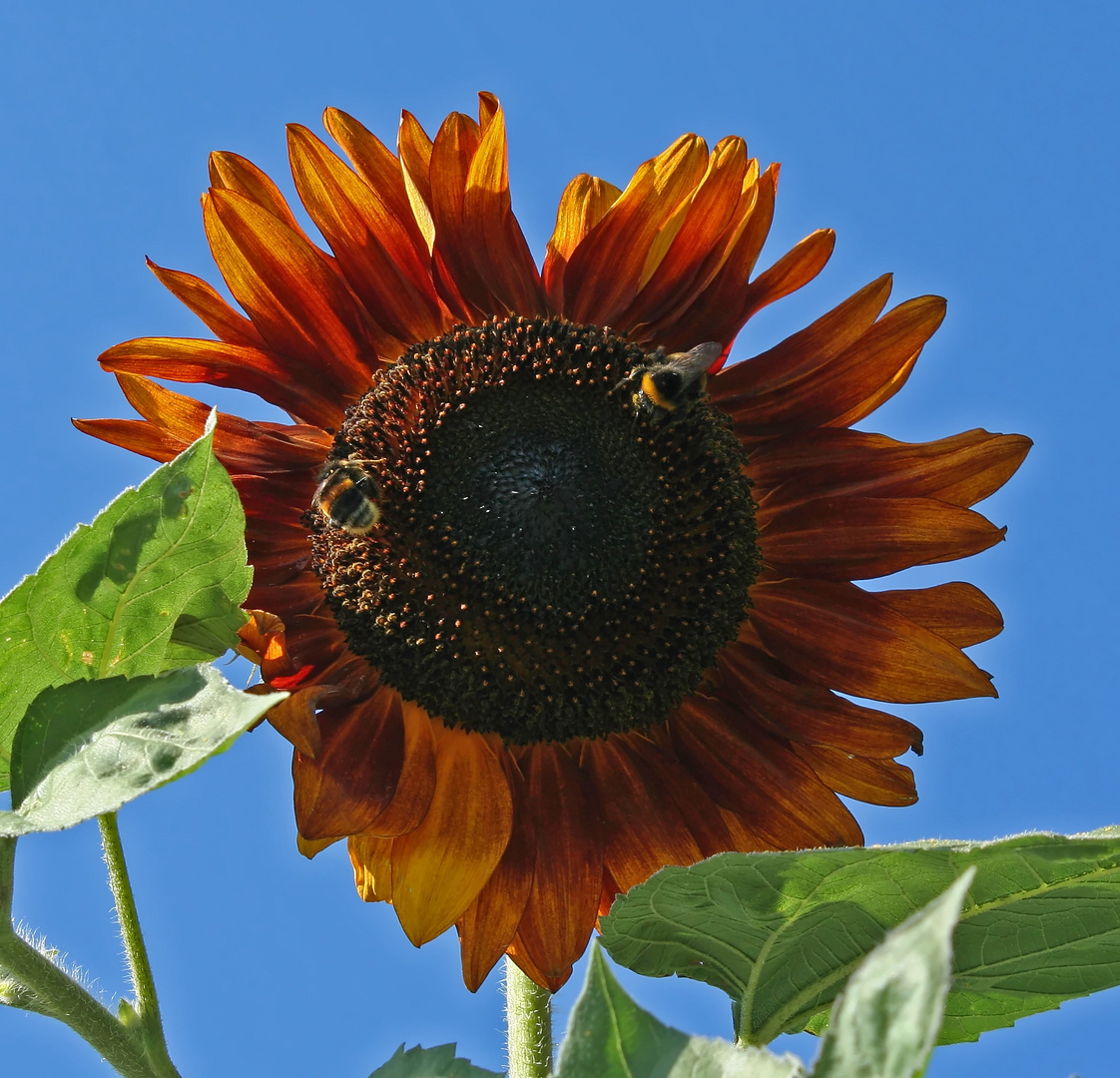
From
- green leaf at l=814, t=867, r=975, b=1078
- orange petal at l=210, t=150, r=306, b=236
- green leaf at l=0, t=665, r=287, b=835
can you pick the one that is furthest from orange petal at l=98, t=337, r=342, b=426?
green leaf at l=814, t=867, r=975, b=1078

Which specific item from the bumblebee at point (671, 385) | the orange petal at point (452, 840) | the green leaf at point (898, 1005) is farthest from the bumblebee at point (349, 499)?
the green leaf at point (898, 1005)

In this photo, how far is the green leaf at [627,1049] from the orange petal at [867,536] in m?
1.46

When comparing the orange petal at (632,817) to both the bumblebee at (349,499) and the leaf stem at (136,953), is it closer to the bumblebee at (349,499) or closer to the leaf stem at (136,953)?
the bumblebee at (349,499)

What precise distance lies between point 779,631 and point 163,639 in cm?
133

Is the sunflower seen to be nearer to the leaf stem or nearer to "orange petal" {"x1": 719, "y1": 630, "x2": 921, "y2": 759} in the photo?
"orange petal" {"x1": 719, "y1": 630, "x2": 921, "y2": 759}

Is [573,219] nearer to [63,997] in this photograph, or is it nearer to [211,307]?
[211,307]

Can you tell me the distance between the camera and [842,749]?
233 centimetres

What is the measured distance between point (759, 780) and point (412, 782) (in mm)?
594

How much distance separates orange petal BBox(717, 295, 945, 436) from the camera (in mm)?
2469

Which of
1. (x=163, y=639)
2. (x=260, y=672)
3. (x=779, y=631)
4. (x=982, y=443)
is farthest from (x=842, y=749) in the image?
(x=163, y=639)

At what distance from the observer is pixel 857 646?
7.91 ft

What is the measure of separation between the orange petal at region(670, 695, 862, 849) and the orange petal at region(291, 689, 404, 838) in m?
0.54

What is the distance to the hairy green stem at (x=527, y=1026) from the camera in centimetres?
199

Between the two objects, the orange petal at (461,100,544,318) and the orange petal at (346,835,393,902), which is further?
the orange petal at (461,100,544,318)
